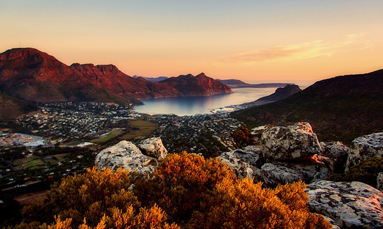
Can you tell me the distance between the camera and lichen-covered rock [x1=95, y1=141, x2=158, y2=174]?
17031 mm

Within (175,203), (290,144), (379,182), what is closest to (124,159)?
(175,203)

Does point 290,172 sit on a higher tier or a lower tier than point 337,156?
lower

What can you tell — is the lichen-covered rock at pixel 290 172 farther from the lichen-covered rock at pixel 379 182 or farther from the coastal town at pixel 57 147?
the coastal town at pixel 57 147

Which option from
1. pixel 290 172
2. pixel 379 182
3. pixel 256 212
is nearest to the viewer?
pixel 256 212

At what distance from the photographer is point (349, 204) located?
32.7 ft

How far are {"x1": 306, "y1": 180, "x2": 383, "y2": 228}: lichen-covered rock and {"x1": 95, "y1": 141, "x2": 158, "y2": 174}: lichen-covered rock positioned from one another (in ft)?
38.8

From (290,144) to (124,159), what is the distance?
53.0 ft

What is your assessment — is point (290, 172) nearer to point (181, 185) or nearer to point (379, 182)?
point (379, 182)

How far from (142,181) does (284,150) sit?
49.3ft

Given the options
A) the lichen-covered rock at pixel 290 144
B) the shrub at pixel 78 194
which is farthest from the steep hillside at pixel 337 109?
the shrub at pixel 78 194

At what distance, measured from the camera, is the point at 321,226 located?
784 centimetres

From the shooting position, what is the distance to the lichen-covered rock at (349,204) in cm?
879

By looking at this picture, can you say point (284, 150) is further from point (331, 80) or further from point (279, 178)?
point (331, 80)

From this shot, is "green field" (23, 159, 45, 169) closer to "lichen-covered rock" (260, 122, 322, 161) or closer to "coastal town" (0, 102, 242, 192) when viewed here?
"coastal town" (0, 102, 242, 192)
